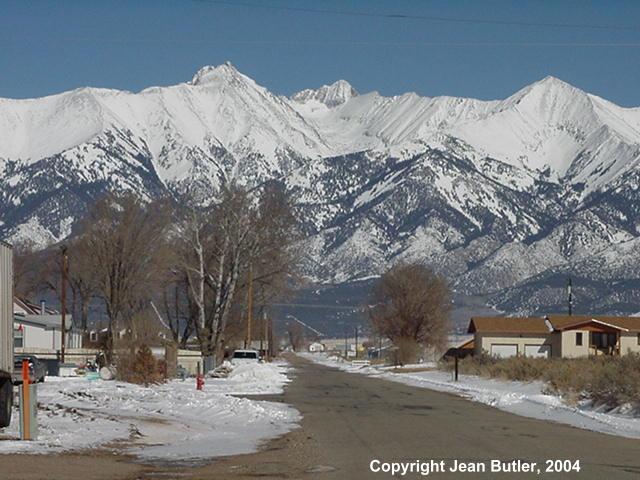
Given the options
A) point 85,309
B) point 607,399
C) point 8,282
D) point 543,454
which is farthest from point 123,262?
point 543,454

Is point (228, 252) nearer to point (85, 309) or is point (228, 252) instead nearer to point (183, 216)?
point (183, 216)

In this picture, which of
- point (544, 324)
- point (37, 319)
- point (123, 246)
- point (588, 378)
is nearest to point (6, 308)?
point (588, 378)

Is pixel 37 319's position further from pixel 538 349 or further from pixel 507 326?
pixel 538 349

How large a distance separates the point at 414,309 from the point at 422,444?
88091 mm

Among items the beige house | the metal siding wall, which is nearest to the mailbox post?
the metal siding wall

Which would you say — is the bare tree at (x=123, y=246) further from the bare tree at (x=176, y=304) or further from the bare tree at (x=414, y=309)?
the bare tree at (x=414, y=309)

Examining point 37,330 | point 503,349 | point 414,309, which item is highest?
point 414,309

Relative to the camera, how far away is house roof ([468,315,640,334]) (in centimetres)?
10588

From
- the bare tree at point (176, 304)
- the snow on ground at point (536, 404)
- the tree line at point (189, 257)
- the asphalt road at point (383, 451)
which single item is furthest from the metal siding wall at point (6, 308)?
the bare tree at point (176, 304)

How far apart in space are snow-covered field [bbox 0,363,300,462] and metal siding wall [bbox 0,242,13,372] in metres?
1.28

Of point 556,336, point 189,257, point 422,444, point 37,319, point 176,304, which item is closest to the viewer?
point 422,444

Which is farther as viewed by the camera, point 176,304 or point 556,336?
point 556,336

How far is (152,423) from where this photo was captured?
28125 millimetres

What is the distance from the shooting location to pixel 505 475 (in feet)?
60.9
